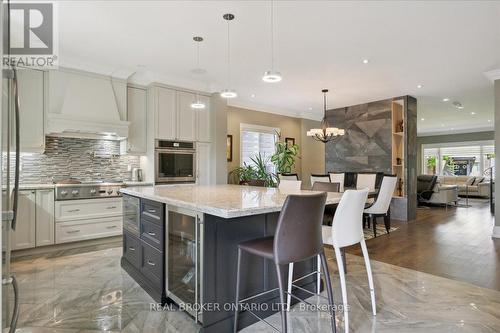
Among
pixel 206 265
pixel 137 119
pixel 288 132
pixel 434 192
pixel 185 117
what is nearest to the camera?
pixel 206 265

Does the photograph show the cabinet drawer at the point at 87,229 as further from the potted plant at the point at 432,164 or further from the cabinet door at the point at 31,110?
the potted plant at the point at 432,164

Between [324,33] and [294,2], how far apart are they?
0.75 meters

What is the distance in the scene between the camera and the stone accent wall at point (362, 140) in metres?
6.36

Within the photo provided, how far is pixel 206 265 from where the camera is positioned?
1869 mm

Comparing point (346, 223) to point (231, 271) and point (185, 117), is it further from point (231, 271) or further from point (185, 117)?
point (185, 117)

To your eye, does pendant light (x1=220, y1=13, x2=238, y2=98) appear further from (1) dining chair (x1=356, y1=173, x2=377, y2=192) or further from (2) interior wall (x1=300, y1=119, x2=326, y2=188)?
(2) interior wall (x1=300, y1=119, x2=326, y2=188)

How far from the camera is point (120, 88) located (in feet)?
14.9

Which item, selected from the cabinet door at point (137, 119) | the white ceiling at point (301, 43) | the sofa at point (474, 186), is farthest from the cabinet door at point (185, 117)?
the sofa at point (474, 186)

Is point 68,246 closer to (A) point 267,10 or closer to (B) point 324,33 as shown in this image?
(A) point 267,10

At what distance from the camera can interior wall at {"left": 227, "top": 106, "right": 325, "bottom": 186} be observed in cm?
670

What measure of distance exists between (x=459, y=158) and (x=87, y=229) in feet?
43.8

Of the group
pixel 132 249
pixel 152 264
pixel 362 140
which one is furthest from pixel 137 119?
pixel 362 140

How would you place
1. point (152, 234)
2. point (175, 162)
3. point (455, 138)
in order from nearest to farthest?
point (152, 234)
point (175, 162)
point (455, 138)

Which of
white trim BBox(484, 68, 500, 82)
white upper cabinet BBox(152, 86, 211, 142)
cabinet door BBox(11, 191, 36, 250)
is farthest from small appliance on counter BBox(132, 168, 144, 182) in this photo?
white trim BBox(484, 68, 500, 82)
